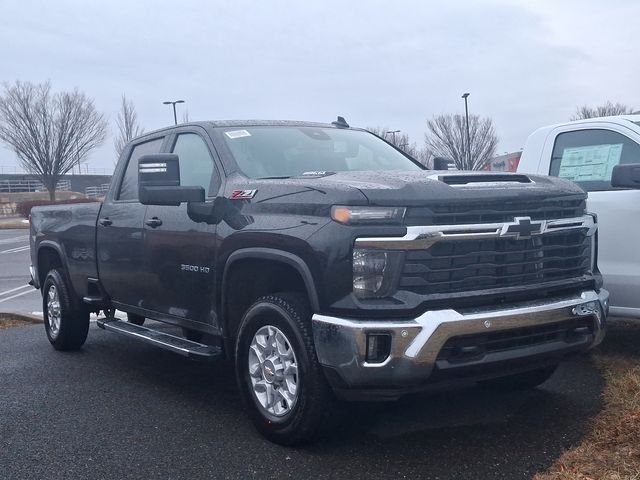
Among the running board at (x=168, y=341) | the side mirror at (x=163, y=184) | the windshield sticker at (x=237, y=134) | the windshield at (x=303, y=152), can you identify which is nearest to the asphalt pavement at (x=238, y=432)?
the running board at (x=168, y=341)

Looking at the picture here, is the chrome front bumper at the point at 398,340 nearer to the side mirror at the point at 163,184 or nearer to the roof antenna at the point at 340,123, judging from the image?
the side mirror at the point at 163,184

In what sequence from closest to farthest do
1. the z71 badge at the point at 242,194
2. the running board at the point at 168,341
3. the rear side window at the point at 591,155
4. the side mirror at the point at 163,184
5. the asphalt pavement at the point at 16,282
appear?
1. the z71 badge at the point at 242,194
2. the side mirror at the point at 163,184
3. the running board at the point at 168,341
4. the rear side window at the point at 591,155
5. the asphalt pavement at the point at 16,282

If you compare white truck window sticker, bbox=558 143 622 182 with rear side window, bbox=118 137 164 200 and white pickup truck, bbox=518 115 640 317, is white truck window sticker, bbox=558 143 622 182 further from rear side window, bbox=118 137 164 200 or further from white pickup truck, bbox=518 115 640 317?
rear side window, bbox=118 137 164 200

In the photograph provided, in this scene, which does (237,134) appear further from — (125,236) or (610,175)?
(610,175)

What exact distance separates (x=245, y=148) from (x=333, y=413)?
2.06m

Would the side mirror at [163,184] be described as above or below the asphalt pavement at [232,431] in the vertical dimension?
above

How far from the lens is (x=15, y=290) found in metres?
13.9

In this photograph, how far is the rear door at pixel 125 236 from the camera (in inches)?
240

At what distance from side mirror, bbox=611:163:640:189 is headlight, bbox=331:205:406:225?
2.30 meters

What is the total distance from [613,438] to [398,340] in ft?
4.45

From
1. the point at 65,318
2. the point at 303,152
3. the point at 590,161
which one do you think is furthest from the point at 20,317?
the point at 590,161

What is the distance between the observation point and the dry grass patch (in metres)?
3.81

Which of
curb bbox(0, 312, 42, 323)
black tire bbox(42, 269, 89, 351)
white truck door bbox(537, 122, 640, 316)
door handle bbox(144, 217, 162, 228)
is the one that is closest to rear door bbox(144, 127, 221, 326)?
door handle bbox(144, 217, 162, 228)

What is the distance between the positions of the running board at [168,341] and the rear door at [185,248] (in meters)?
0.16
